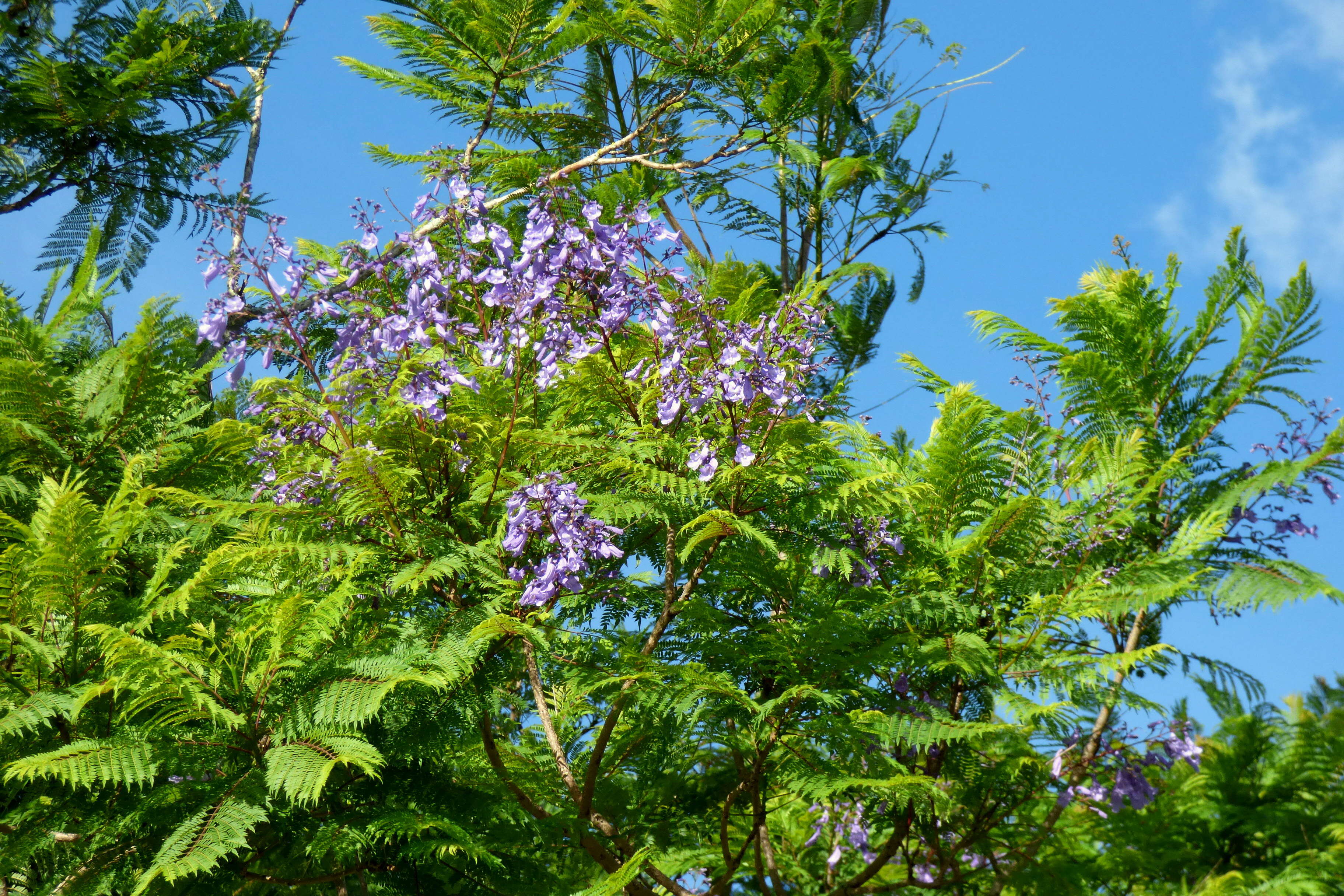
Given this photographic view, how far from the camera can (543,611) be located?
106 inches

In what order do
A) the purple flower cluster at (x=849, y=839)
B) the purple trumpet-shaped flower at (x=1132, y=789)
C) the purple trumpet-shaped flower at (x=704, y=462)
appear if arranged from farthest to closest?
the purple flower cluster at (x=849, y=839) → the purple trumpet-shaped flower at (x=1132, y=789) → the purple trumpet-shaped flower at (x=704, y=462)

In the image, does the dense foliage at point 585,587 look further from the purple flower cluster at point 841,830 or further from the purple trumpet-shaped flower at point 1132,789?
the purple flower cluster at point 841,830

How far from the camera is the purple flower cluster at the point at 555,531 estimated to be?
8.71 feet

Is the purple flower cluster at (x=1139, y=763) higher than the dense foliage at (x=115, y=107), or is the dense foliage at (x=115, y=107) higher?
the dense foliage at (x=115, y=107)

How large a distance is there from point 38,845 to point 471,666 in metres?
1.09

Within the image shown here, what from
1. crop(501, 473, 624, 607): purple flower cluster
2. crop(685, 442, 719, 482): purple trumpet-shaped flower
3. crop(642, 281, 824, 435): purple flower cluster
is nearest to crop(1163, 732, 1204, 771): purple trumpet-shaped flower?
crop(642, 281, 824, 435): purple flower cluster

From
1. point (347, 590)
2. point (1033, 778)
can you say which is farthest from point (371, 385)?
point (1033, 778)

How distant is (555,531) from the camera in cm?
265

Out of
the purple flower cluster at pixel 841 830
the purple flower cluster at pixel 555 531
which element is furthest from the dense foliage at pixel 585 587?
the purple flower cluster at pixel 841 830

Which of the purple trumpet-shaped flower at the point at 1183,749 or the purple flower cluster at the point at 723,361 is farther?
the purple trumpet-shaped flower at the point at 1183,749

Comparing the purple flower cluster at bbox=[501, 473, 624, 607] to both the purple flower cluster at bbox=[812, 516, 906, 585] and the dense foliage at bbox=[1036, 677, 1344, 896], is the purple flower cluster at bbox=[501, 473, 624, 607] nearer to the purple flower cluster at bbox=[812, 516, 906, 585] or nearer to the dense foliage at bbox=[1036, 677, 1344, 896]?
the purple flower cluster at bbox=[812, 516, 906, 585]

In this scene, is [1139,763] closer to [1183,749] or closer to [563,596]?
[1183,749]

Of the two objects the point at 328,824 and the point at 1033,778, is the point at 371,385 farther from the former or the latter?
the point at 1033,778

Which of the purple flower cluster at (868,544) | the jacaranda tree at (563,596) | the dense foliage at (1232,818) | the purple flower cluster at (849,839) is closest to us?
the jacaranda tree at (563,596)
